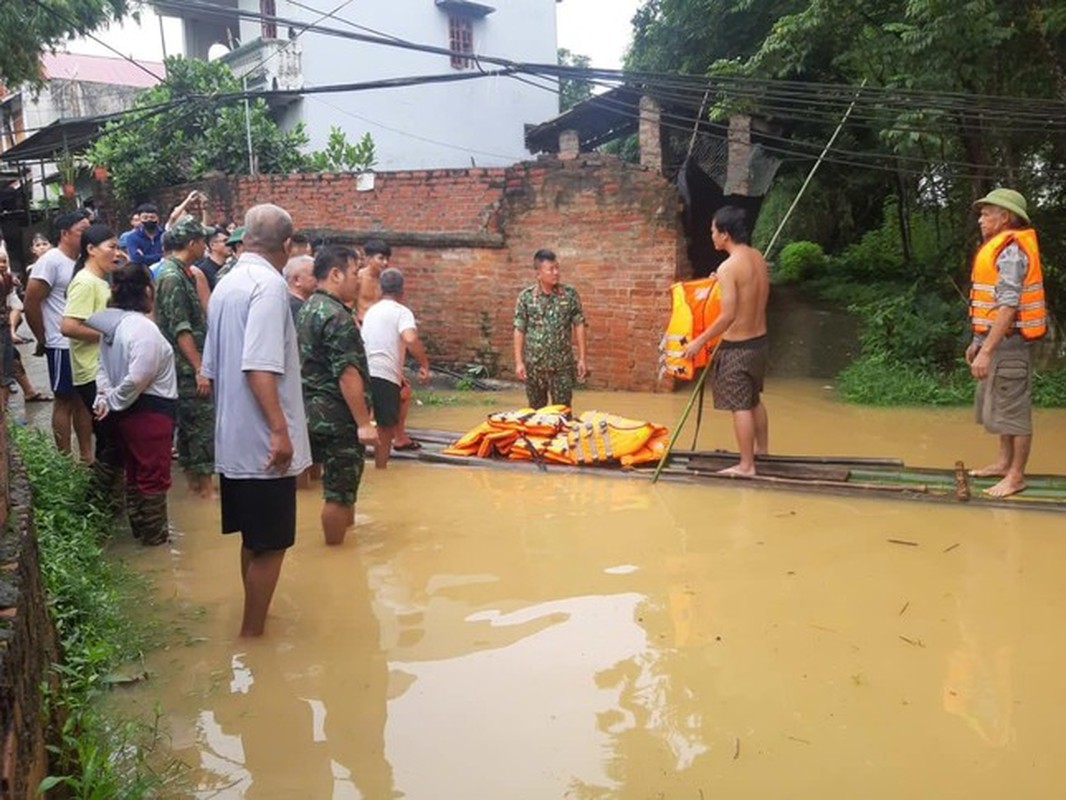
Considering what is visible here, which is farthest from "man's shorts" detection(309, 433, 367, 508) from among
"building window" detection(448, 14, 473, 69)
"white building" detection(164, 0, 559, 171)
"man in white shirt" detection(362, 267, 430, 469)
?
"building window" detection(448, 14, 473, 69)

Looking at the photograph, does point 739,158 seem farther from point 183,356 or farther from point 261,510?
point 261,510

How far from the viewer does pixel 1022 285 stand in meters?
5.23

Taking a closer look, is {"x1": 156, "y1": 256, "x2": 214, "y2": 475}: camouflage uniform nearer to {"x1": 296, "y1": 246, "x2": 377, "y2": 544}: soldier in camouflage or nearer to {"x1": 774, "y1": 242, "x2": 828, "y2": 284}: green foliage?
{"x1": 296, "y1": 246, "x2": 377, "y2": 544}: soldier in camouflage

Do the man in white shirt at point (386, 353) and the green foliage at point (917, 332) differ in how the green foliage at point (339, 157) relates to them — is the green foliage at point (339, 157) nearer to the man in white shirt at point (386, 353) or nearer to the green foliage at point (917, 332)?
the green foliage at point (917, 332)

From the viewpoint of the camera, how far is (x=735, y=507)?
5.52m

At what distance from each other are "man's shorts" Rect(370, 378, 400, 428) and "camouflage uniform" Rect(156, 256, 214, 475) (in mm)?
1107

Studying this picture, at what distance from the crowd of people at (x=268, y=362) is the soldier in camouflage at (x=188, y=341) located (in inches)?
0.4

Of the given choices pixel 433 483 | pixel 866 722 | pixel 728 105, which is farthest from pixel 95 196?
pixel 866 722

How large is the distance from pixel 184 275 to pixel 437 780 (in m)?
4.02

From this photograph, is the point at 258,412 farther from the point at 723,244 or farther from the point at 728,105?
the point at 728,105

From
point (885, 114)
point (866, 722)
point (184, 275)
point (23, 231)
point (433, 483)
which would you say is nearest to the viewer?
point (866, 722)

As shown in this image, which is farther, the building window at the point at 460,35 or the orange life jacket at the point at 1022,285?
the building window at the point at 460,35

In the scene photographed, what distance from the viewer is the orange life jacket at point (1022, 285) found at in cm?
524

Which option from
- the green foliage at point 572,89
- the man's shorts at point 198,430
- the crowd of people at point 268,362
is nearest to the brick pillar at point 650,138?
the crowd of people at point 268,362
